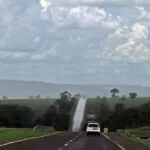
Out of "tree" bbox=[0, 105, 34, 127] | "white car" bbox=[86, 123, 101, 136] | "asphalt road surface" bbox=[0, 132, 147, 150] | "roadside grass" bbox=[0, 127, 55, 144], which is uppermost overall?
"tree" bbox=[0, 105, 34, 127]

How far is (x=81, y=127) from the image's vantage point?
154 meters

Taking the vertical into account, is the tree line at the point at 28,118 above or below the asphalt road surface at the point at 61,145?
above

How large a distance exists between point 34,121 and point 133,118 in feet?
81.7

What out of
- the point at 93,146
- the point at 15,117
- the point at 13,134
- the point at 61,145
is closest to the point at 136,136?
the point at 13,134

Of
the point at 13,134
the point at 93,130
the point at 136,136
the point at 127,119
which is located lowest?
the point at 13,134

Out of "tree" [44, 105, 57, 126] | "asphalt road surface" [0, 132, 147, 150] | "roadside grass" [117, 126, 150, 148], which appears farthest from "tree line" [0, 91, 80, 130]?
"asphalt road surface" [0, 132, 147, 150]

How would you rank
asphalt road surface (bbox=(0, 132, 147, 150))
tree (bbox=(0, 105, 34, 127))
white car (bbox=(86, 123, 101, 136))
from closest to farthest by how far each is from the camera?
asphalt road surface (bbox=(0, 132, 147, 150)) → white car (bbox=(86, 123, 101, 136)) → tree (bbox=(0, 105, 34, 127))

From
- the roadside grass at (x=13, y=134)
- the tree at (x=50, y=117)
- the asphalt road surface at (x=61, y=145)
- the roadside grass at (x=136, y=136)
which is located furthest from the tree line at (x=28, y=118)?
the asphalt road surface at (x=61, y=145)

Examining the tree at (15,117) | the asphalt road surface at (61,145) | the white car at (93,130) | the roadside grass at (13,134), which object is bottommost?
the asphalt road surface at (61,145)

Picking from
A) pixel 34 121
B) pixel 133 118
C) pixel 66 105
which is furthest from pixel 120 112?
pixel 66 105

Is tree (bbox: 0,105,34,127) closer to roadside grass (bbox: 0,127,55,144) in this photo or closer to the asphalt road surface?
roadside grass (bbox: 0,127,55,144)

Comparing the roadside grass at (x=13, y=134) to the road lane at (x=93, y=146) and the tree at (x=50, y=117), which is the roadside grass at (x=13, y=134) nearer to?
the road lane at (x=93, y=146)

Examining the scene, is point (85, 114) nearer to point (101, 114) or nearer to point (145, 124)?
point (101, 114)

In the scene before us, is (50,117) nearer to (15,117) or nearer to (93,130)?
(15,117)
